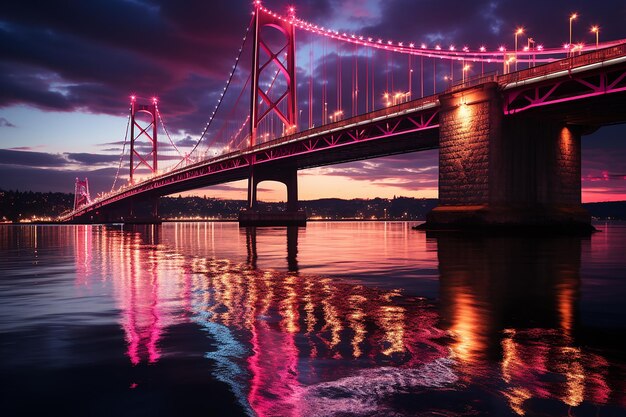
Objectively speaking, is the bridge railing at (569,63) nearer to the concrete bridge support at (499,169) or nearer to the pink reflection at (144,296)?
the concrete bridge support at (499,169)

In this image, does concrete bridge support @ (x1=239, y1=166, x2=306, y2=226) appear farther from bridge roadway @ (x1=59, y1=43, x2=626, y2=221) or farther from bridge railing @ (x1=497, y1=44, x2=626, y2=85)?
bridge railing @ (x1=497, y1=44, x2=626, y2=85)

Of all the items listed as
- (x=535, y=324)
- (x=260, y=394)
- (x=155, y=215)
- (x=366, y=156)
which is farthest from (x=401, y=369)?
(x=155, y=215)

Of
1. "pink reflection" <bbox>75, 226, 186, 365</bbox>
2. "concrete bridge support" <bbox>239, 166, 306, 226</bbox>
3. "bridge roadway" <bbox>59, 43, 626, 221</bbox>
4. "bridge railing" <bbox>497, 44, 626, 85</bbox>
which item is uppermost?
"bridge railing" <bbox>497, 44, 626, 85</bbox>

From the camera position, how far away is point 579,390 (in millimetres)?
4137

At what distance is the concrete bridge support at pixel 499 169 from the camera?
123 ft

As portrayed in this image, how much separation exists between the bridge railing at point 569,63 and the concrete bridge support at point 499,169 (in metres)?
1.38

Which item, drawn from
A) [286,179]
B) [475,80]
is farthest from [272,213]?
[475,80]

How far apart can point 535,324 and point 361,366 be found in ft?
10.3

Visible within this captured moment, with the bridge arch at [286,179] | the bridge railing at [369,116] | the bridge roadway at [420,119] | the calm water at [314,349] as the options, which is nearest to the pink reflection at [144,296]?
the calm water at [314,349]

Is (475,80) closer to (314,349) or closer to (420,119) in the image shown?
(420,119)

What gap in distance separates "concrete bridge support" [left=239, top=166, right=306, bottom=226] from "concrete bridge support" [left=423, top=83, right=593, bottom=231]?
38.2 meters

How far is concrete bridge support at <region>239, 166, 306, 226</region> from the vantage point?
76.5m

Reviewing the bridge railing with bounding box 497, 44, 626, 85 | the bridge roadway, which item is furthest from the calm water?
the bridge roadway

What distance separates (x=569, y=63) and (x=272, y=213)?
50595 millimetres
